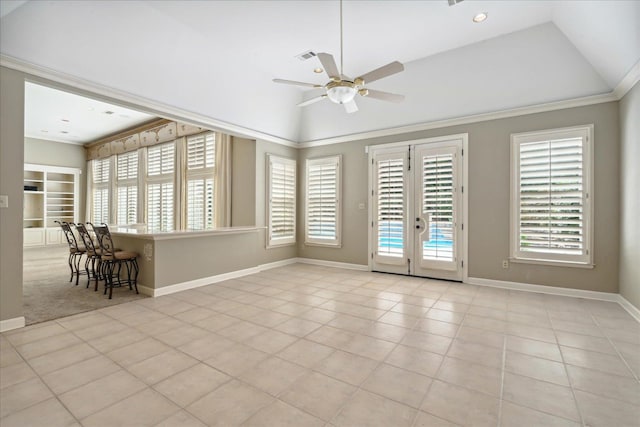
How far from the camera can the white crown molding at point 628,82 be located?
10.8 ft

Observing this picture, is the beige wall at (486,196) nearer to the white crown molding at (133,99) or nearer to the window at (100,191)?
the white crown molding at (133,99)

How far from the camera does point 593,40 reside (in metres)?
3.47

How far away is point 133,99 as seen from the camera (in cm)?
396

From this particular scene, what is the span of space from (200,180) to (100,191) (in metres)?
5.52

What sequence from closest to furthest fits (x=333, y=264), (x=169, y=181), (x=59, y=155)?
1. (x=333, y=264)
2. (x=169, y=181)
3. (x=59, y=155)

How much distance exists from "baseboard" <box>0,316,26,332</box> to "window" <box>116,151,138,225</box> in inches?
233

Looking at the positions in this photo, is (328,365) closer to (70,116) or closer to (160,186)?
(160,186)

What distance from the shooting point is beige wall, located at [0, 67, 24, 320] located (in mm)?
3002

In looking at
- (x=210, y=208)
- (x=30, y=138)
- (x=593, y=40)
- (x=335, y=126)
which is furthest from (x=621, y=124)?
(x=30, y=138)

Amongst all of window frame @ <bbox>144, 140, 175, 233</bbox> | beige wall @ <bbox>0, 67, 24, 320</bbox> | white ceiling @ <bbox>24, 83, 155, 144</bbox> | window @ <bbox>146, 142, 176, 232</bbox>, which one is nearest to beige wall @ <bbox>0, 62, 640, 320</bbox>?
beige wall @ <bbox>0, 67, 24, 320</bbox>

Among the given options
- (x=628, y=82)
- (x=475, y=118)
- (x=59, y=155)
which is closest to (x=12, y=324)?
(x=475, y=118)

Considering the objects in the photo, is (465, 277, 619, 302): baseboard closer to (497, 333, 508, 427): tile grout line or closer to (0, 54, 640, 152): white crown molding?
(497, 333, 508, 427): tile grout line

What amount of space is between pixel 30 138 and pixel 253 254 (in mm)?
8693

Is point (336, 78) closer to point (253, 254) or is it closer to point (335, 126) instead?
point (335, 126)
